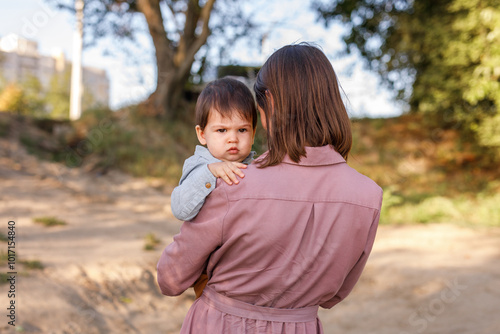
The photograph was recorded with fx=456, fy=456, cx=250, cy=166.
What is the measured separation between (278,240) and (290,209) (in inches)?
3.9

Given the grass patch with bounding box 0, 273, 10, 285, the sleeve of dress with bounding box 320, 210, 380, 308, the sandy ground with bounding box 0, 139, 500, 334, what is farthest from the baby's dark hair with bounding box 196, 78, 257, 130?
the grass patch with bounding box 0, 273, 10, 285

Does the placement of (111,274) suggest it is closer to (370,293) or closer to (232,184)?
(370,293)

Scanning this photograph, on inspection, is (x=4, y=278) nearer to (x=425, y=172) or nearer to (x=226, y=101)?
(x=226, y=101)

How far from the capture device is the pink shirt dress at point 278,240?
4.38 feet

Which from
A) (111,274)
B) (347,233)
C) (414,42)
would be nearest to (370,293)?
(111,274)

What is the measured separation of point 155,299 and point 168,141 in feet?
22.9

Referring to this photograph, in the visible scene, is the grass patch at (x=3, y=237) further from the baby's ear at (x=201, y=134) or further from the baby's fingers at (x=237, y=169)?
the baby's fingers at (x=237, y=169)

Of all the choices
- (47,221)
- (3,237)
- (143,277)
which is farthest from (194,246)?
(47,221)

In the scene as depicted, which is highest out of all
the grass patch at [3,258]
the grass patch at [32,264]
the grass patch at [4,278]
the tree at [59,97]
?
the grass patch at [4,278]

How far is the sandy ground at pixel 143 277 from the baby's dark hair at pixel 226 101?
295cm

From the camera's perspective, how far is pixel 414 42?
37.8 feet

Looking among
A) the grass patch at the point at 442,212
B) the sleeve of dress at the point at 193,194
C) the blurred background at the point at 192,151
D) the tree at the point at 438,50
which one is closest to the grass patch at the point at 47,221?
the blurred background at the point at 192,151

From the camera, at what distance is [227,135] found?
1649 mm

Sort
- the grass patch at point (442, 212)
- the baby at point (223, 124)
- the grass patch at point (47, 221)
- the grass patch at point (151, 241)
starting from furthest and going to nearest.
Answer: the grass patch at point (442, 212), the grass patch at point (47, 221), the grass patch at point (151, 241), the baby at point (223, 124)
